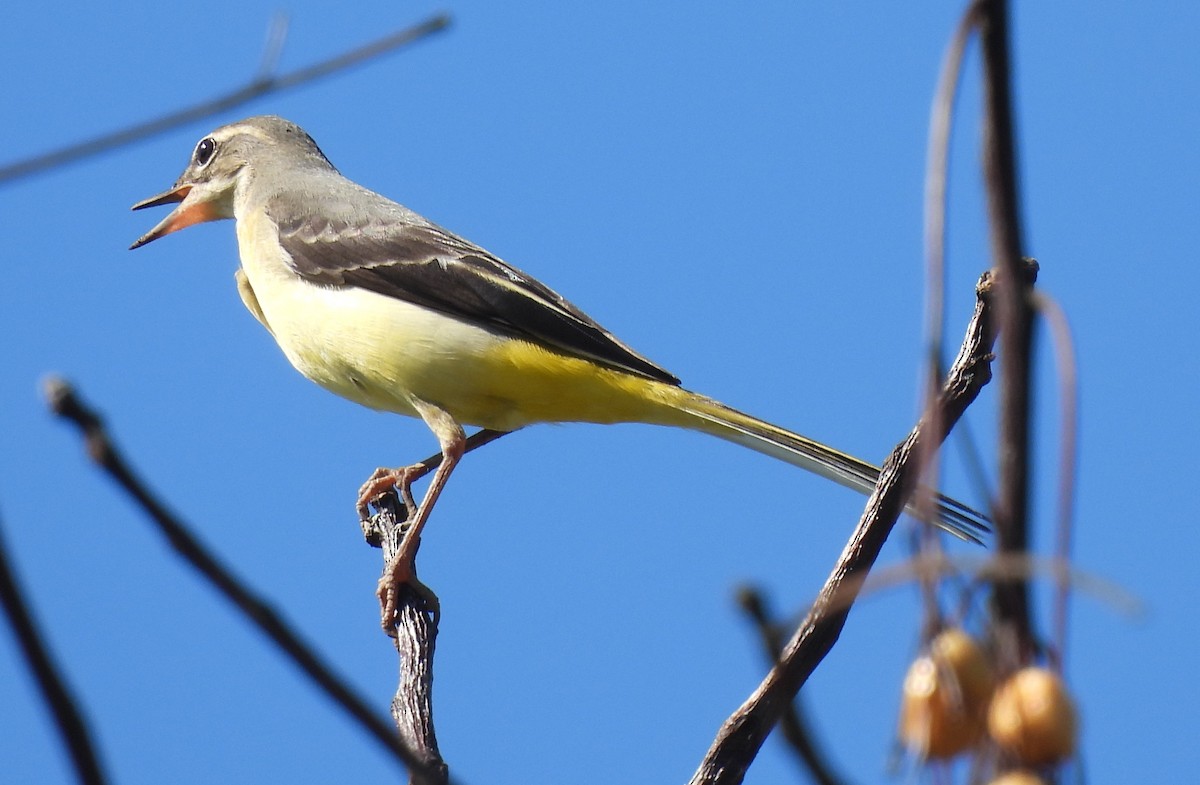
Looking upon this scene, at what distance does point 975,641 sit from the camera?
2018 mm

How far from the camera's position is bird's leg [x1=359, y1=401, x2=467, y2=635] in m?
6.86

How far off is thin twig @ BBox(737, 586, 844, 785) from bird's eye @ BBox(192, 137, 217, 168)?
8.86 m

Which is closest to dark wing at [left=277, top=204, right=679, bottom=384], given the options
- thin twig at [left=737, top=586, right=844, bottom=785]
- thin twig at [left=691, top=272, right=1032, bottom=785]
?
thin twig at [left=691, top=272, right=1032, bottom=785]

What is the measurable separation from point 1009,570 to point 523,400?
597cm

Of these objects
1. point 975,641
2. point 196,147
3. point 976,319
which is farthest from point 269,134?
point 975,641

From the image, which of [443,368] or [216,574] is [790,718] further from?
[443,368]

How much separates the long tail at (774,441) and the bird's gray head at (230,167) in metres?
3.67

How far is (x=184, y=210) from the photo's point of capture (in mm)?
9422

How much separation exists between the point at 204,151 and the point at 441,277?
2908 mm

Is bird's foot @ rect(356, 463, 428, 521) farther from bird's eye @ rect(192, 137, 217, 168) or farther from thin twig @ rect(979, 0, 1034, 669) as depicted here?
thin twig @ rect(979, 0, 1034, 669)

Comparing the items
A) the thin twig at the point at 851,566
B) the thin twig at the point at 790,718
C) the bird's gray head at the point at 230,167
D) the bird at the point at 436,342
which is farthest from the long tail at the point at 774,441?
the thin twig at the point at 790,718

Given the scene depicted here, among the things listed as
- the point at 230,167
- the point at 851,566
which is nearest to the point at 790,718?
the point at 851,566

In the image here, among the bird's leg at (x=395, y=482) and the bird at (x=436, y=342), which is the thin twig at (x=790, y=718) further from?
the bird's leg at (x=395, y=482)

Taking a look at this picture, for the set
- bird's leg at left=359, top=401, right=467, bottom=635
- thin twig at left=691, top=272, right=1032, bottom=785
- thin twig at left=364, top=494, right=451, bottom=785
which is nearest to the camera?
thin twig at left=691, top=272, right=1032, bottom=785
